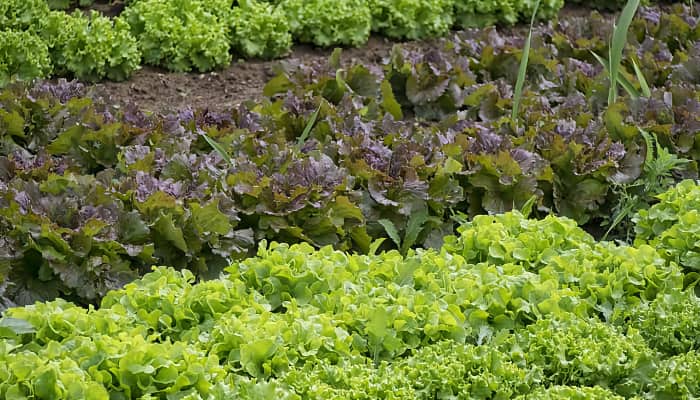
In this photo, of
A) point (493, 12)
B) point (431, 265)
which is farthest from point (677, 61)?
point (431, 265)

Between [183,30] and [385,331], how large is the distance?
438cm

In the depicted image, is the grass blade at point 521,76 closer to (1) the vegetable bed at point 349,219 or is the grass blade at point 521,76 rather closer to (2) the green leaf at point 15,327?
(1) the vegetable bed at point 349,219

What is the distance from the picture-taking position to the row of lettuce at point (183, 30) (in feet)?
22.3

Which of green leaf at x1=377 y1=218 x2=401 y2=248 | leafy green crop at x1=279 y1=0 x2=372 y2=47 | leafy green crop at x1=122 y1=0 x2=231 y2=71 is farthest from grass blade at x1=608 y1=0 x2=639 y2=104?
leafy green crop at x1=122 y1=0 x2=231 y2=71

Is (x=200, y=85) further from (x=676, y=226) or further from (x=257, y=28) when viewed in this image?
(x=676, y=226)

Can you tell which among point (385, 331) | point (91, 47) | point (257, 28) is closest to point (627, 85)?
point (257, 28)

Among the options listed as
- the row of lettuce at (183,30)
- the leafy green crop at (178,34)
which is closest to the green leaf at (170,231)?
the row of lettuce at (183,30)

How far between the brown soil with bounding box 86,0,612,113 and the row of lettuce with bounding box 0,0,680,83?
90 millimetres

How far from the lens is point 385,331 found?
3348 millimetres

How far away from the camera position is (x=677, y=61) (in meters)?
6.77

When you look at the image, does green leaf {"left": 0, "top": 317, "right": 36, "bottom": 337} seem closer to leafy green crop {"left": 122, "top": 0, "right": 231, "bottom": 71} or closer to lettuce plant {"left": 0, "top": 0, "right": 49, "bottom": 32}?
lettuce plant {"left": 0, "top": 0, "right": 49, "bottom": 32}

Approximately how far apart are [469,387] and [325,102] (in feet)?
9.16

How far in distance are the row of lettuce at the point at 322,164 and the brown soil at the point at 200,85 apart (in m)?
0.53

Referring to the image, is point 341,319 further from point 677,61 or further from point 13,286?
point 677,61
